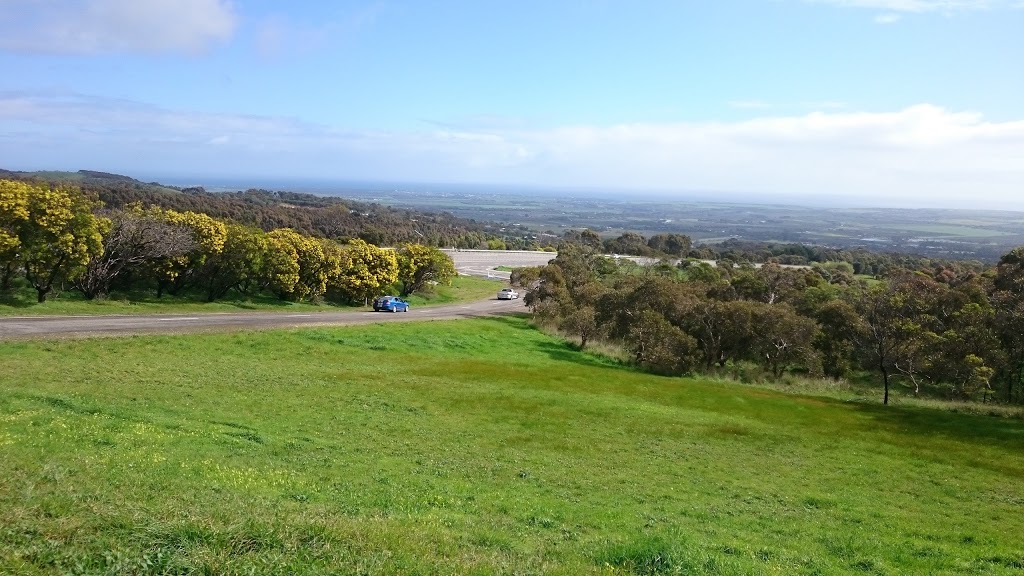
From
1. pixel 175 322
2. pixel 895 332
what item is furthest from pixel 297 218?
pixel 895 332

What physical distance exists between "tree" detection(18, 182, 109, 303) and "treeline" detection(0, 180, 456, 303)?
47 millimetres

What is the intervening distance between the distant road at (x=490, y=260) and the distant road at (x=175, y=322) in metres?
36.0

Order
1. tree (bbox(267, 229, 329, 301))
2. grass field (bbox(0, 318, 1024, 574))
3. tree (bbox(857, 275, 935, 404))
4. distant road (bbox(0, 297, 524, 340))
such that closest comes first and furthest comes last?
grass field (bbox(0, 318, 1024, 574)) → distant road (bbox(0, 297, 524, 340)) → tree (bbox(857, 275, 935, 404)) → tree (bbox(267, 229, 329, 301))

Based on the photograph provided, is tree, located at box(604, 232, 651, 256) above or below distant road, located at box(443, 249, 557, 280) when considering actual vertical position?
above

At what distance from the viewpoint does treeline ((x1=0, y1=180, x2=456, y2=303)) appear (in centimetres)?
3266

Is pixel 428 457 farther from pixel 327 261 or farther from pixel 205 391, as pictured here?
pixel 327 261

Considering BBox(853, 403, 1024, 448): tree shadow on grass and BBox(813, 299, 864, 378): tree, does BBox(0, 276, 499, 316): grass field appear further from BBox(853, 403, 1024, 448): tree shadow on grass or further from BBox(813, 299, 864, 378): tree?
BBox(853, 403, 1024, 448): tree shadow on grass

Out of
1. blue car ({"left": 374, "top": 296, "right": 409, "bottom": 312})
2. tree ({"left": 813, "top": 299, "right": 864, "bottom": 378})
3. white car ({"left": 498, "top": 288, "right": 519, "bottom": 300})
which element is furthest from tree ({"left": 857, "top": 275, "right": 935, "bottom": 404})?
white car ({"left": 498, "top": 288, "right": 519, "bottom": 300})

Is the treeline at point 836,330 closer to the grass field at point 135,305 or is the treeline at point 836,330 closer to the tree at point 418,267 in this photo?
the tree at point 418,267

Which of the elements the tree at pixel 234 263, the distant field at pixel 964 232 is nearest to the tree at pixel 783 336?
the tree at pixel 234 263

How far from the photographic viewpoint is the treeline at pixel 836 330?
34594 millimetres

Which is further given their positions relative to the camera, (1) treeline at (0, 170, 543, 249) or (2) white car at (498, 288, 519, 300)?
(1) treeline at (0, 170, 543, 249)

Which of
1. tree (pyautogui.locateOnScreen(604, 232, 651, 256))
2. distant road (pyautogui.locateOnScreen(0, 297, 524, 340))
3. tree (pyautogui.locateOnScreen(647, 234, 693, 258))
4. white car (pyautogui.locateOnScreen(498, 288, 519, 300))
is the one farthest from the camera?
tree (pyautogui.locateOnScreen(647, 234, 693, 258))

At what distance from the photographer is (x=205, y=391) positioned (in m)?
20.6
